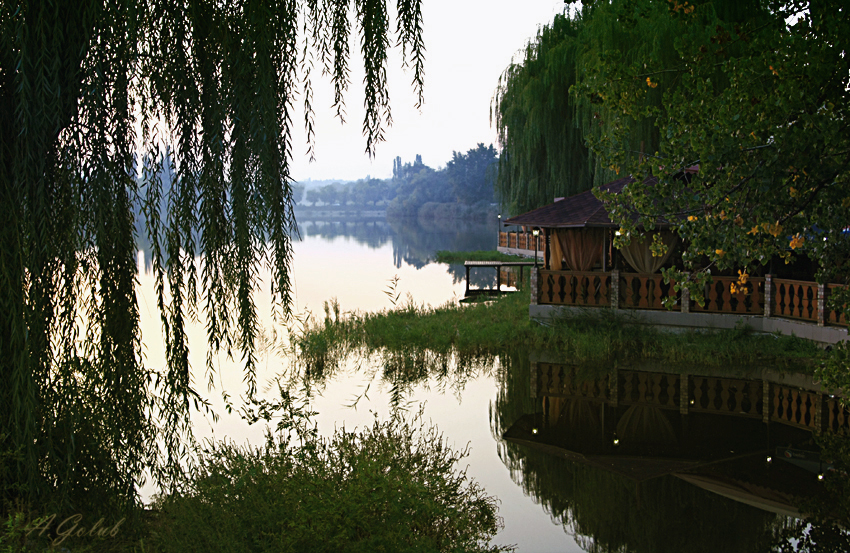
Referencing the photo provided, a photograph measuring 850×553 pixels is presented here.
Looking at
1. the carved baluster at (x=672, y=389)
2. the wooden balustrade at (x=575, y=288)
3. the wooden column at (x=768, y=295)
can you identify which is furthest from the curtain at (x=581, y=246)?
the carved baluster at (x=672, y=389)

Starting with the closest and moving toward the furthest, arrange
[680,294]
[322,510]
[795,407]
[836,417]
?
[322,510] < [836,417] < [795,407] < [680,294]

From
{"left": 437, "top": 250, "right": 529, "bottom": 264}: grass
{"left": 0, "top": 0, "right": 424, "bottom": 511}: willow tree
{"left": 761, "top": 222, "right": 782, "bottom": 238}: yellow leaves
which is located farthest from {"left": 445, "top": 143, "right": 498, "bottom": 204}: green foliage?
{"left": 0, "top": 0, "right": 424, "bottom": 511}: willow tree

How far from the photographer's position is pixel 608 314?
15297 mm

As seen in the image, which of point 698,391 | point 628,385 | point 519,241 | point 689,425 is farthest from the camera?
point 519,241

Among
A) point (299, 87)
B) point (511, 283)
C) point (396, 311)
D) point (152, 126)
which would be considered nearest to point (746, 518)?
point (299, 87)

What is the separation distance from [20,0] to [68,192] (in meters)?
0.93

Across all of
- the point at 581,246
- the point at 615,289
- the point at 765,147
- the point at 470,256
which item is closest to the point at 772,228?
the point at 765,147

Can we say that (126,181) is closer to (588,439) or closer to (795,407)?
(588,439)

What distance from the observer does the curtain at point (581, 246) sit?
1708 centimetres

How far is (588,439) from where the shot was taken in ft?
29.2

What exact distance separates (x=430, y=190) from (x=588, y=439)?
10463cm

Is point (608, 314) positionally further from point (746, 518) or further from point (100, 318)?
point (100, 318)

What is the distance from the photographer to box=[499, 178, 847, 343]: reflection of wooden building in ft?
45.2

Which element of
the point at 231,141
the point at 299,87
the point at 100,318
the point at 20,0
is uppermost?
the point at 20,0
